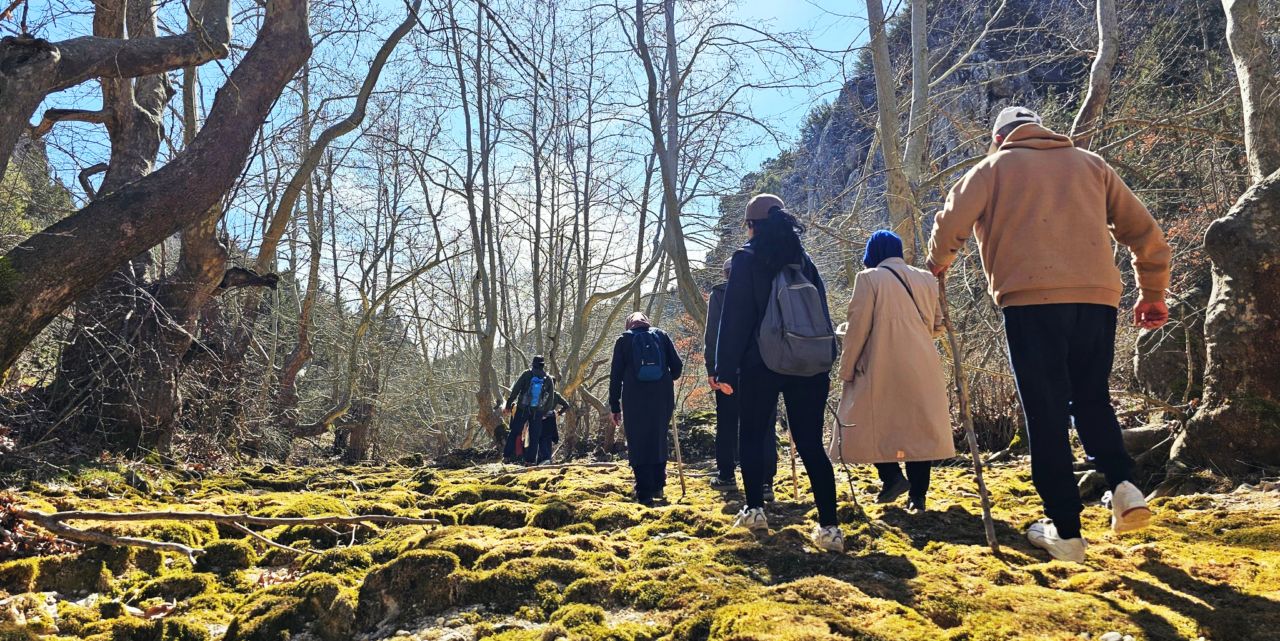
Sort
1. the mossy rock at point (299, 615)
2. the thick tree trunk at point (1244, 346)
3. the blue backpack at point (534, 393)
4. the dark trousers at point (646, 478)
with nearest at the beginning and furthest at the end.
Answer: the mossy rock at point (299, 615) < the thick tree trunk at point (1244, 346) < the dark trousers at point (646, 478) < the blue backpack at point (534, 393)

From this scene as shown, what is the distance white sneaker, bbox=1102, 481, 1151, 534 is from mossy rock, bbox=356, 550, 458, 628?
278 centimetres

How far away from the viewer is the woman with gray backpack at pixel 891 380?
184 inches

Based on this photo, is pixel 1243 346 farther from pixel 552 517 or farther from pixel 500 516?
pixel 500 516

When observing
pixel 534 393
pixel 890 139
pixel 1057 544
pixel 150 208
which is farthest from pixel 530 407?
pixel 1057 544

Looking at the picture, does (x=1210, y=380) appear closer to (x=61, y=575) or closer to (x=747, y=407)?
(x=747, y=407)

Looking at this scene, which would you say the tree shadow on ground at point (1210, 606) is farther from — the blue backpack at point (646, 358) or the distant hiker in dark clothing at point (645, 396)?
the blue backpack at point (646, 358)

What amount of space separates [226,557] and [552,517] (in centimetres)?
192

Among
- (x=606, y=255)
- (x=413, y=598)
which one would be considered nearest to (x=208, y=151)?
(x=413, y=598)

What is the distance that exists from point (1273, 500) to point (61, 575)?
6215 mm

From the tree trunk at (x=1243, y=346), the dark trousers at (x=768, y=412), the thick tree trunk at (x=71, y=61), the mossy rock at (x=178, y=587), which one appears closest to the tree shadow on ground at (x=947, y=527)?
the dark trousers at (x=768, y=412)

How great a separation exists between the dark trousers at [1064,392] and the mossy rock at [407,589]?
2562 millimetres

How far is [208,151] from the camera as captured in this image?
4.97m

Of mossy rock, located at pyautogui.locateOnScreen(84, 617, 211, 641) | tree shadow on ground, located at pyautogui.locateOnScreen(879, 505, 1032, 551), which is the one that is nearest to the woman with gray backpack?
tree shadow on ground, located at pyautogui.locateOnScreen(879, 505, 1032, 551)

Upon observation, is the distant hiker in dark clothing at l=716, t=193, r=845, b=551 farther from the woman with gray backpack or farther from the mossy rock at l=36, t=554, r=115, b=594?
the mossy rock at l=36, t=554, r=115, b=594
